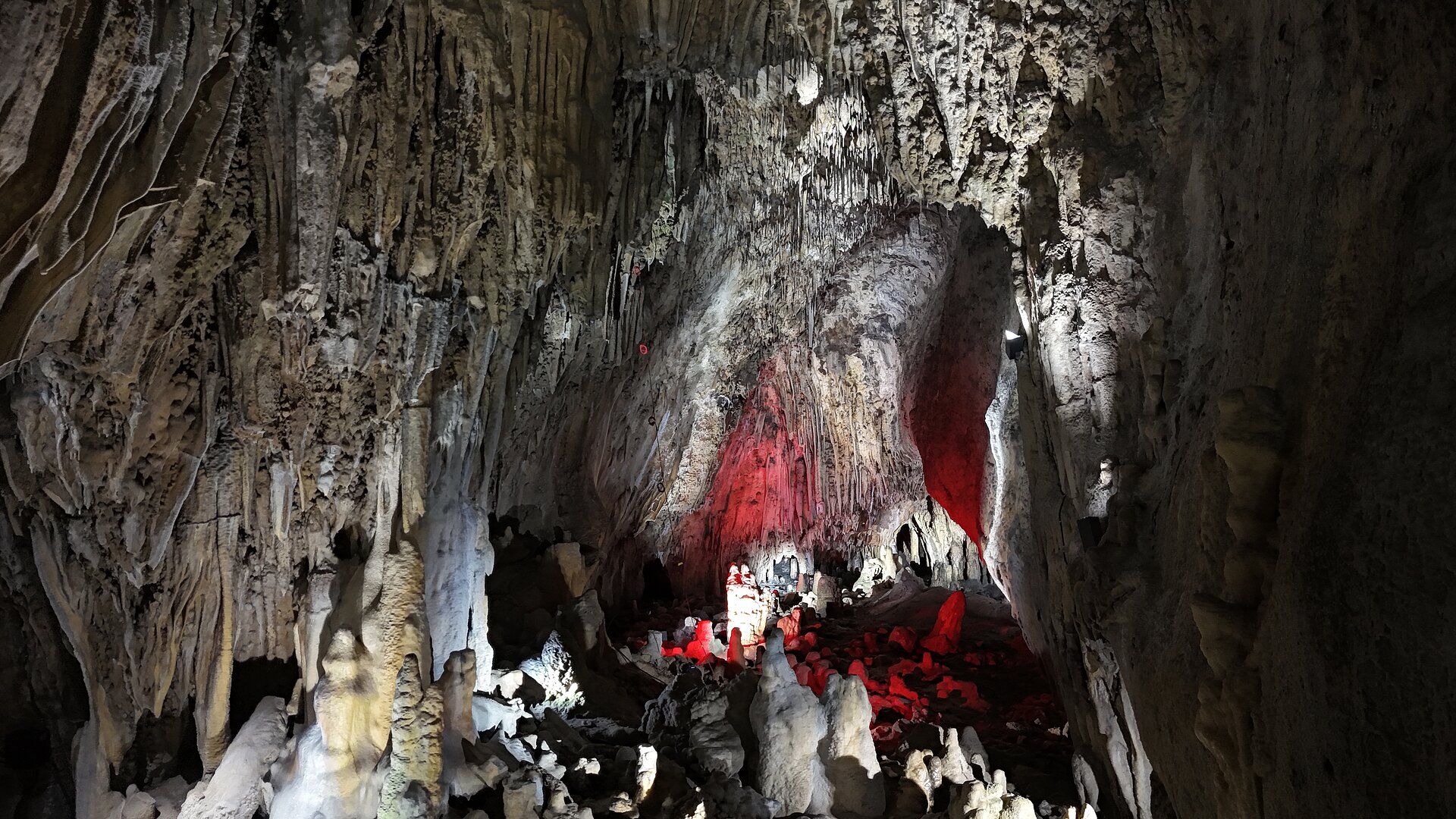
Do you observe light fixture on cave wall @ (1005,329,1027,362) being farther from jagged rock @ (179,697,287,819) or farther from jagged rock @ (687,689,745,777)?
jagged rock @ (179,697,287,819)

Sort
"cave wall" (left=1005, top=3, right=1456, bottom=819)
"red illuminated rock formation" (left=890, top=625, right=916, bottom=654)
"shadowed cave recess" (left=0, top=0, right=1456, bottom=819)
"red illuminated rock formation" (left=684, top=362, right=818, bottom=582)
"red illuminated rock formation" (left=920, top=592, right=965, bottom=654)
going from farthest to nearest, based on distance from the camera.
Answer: "red illuminated rock formation" (left=684, top=362, right=818, bottom=582) < "red illuminated rock formation" (left=890, top=625, right=916, bottom=654) < "red illuminated rock formation" (left=920, top=592, right=965, bottom=654) < "shadowed cave recess" (left=0, top=0, right=1456, bottom=819) < "cave wall" (left=1005, top=3, right=1456, bottom=819)

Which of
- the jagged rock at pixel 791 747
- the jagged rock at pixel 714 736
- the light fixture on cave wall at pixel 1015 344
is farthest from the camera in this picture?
the light fixture on cave wall at pixel 1015 344

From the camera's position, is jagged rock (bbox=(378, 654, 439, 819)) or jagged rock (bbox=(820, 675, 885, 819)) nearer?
jagged rock (bbox=(378, 654, 439, 819))

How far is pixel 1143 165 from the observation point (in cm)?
536

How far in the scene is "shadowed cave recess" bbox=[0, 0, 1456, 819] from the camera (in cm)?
212

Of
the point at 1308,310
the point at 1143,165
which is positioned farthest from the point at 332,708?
the point at 1143,165

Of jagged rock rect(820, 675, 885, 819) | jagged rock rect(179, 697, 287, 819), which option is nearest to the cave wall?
jagged rock rect(820, 675, 885, 819)

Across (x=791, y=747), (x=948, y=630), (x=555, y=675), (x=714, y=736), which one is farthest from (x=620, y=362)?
(x=948, y=630)

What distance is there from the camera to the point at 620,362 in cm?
1078

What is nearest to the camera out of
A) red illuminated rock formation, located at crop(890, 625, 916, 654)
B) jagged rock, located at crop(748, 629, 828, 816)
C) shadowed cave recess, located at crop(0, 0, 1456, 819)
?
shadowed cave recess, located at crop(0, 0, 1456, 819)

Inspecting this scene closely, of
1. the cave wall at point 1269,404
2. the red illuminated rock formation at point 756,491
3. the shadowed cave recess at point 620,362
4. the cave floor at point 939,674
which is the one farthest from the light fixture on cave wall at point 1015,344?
the red illuminated rock formation at point 756,491

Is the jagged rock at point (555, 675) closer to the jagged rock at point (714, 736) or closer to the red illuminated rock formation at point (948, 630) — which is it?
the jagged rock at point (714, 736)

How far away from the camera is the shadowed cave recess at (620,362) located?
→ 212 cm

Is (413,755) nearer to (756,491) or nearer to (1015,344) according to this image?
(1015,344)
